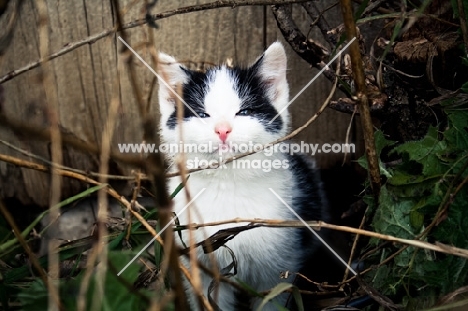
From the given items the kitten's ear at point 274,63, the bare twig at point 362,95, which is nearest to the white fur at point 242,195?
the kitten's ear at point 274,63

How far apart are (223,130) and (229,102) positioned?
12 centimetres

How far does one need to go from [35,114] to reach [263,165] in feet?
3.33

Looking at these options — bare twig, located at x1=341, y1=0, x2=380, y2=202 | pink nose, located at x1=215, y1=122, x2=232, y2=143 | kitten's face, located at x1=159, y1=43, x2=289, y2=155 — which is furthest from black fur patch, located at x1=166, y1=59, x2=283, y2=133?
bare twig, located at x1=341, y1=0, x2=380, y2=202

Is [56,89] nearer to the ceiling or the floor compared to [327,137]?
nearer to the ceiling

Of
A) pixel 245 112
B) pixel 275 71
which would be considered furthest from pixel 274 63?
pixel 245 112

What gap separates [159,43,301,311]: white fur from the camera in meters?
1.69

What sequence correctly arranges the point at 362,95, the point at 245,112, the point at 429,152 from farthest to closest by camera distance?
the point at 245,112
the point at 429,152
the point at 362,95

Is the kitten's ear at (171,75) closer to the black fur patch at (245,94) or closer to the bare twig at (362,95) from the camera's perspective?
the black fur patch at (245,94)

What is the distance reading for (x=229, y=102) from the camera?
68.6 inches

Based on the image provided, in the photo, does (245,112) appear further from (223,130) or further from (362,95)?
(362,95)

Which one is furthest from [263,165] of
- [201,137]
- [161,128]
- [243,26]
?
[243,26]

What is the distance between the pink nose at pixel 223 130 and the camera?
64.9 inches

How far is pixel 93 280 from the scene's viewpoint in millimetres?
1215

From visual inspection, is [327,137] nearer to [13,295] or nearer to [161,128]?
[161,128]
